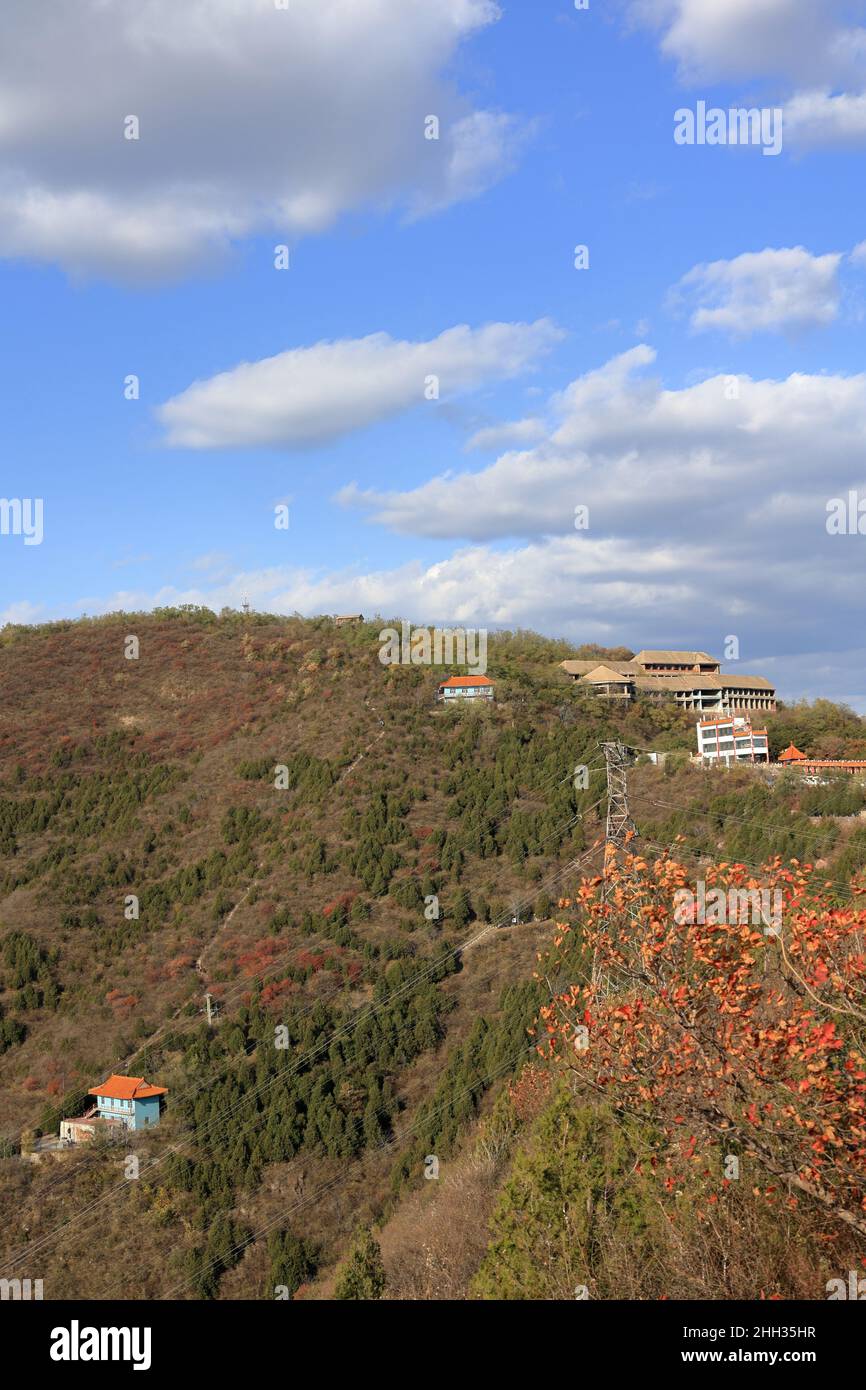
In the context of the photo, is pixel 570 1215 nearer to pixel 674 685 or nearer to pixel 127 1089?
pixel 127 1089

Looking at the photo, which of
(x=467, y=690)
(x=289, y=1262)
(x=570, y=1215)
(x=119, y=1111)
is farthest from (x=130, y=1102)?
(x=467, y=690)

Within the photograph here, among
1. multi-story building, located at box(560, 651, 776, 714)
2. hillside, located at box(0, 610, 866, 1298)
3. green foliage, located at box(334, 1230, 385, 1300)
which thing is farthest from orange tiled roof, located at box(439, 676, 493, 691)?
green foliage, located at box(334, 1230, 385, 1300)

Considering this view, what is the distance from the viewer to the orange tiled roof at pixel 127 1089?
41.1 metres

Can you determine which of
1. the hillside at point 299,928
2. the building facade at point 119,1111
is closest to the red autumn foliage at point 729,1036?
the hillside at point 299,928

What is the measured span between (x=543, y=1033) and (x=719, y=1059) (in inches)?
1052

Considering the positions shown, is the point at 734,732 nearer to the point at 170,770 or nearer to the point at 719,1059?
the point at 170,770

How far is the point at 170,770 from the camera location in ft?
247

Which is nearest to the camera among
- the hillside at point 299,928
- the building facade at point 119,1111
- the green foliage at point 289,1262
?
the green foliage at point 289,1262

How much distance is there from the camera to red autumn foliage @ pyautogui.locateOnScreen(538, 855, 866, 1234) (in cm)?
1052

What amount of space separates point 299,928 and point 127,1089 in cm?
1397

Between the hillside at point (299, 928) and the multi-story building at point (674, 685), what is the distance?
4205mm

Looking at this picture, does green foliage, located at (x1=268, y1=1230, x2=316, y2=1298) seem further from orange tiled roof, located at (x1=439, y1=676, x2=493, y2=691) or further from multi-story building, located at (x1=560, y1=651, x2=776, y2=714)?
multi-story building, located at (x1=560, y1=651, x2=776, y2=714)

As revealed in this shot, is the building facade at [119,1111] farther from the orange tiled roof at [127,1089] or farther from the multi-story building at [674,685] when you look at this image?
the multi-story building at [674,685]

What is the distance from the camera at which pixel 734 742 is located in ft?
220
